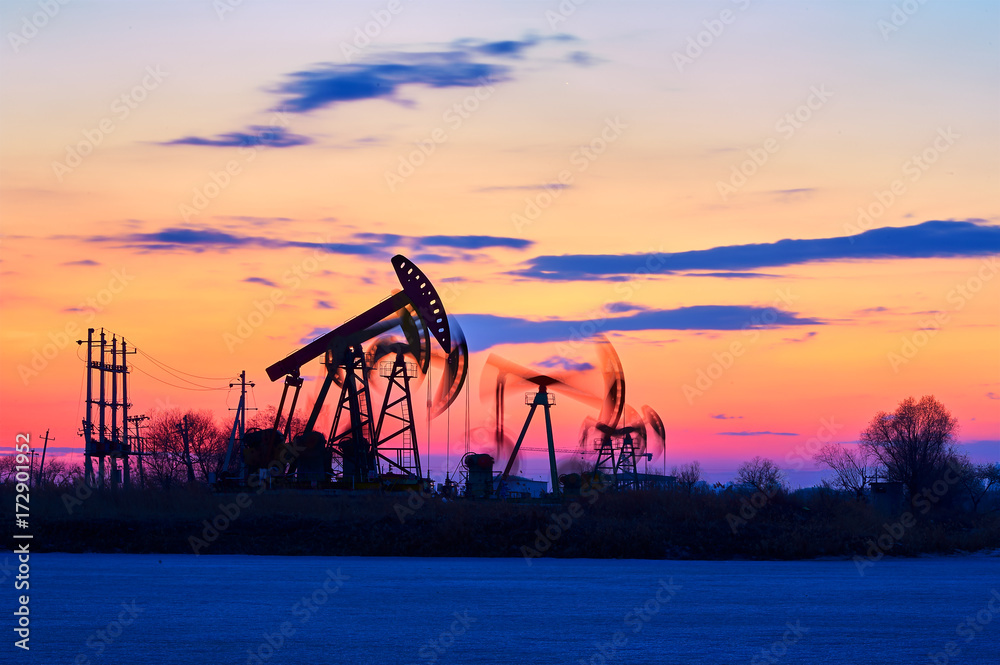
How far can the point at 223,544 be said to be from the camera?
4281 cm

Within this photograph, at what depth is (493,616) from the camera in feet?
59.1

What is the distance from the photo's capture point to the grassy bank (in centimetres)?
4275

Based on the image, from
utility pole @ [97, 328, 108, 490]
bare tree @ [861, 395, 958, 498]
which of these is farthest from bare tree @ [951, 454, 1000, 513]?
utility pole @ [97, 328, 108, 490]

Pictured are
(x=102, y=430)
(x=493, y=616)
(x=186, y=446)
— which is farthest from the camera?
(x=186, y=446)

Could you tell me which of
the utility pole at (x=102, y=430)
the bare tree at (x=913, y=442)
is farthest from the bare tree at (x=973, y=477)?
the utility pole at (x=102, y=430)

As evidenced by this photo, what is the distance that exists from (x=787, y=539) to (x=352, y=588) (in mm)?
24807

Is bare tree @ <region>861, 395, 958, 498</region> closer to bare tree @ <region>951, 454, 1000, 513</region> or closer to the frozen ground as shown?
bare tree @ <region>951, 454, 1000, 513</region>

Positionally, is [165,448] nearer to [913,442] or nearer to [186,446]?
[186,446]

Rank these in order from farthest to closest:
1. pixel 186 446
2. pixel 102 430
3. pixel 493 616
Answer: pixel 186 446
pixel 102 430
pixel 493 616

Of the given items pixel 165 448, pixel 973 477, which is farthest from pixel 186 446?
pixel 973 477

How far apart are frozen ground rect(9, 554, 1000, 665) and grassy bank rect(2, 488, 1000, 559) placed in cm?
1216

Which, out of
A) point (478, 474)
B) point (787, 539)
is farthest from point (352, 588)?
point (478, 474)

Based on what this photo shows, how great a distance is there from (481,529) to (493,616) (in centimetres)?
2645

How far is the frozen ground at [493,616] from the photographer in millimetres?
13742
